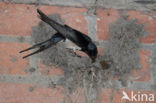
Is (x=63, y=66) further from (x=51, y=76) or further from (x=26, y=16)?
(x=26, y=16)

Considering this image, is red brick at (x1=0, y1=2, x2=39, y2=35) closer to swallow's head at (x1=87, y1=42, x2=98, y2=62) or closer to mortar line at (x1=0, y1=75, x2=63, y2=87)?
mortar line at (x1=0, y1=75, x2=63, y2=87)

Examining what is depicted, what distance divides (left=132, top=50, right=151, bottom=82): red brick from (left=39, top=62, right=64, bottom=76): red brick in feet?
0.94

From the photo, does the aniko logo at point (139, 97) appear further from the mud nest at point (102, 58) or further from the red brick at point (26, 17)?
the red brick at point (26, 17)

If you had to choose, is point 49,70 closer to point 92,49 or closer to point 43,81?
point 43,81

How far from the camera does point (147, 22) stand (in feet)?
2.97

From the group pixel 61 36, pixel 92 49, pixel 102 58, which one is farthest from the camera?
pixel 102 58

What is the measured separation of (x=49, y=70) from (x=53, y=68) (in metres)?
0.02

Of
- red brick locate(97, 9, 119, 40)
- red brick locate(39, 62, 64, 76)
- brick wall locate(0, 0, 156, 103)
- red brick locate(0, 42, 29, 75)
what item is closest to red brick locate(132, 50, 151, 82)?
brick wall locate(0, 0, 156, 103)

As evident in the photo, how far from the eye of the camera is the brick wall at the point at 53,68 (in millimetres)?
861

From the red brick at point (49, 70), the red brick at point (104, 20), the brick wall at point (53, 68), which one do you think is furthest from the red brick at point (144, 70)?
the red brick at point (49, 70)

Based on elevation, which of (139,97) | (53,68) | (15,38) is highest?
(15,38)

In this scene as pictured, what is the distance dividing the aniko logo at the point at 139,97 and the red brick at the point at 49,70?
0.26 m

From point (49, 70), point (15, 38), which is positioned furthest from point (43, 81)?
point (15, 38)

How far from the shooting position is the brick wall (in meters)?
0.86
